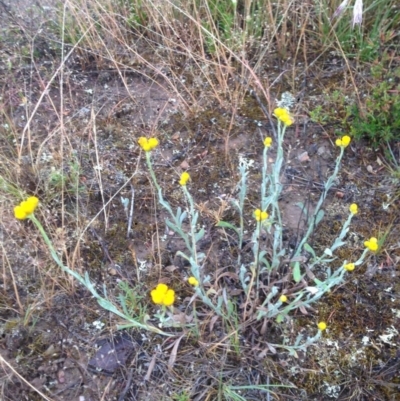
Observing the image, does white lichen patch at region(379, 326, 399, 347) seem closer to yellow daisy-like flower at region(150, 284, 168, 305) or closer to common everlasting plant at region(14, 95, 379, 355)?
common everlasting plant at region(14, 95, 379, 355)

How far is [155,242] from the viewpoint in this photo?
175 cm

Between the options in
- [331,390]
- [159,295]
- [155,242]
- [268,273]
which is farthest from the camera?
[155,242]

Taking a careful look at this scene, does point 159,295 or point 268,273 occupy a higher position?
point 159,295

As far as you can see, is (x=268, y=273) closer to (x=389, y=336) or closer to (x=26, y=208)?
(x=389, y=336)

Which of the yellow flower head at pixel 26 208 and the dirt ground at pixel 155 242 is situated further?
the dirt ground at pixel 155 242

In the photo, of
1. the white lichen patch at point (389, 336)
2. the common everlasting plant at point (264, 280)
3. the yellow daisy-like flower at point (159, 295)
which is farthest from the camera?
the white lichen patch at point (389, 336)

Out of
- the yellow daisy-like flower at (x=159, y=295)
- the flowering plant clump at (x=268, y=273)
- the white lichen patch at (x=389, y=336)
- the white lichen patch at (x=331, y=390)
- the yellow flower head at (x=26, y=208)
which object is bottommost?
the white lichen patch at (x=331, y=390)

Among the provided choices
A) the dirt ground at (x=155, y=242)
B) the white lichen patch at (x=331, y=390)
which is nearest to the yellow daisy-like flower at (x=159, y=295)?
the dirt ground at (x=155, y=242)

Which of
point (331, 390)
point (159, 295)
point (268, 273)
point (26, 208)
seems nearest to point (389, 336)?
point (331, 390)

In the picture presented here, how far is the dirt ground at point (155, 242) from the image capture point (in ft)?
4.62

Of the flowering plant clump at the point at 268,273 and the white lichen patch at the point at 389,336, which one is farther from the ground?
the flowering plant clump at the point at 268,273

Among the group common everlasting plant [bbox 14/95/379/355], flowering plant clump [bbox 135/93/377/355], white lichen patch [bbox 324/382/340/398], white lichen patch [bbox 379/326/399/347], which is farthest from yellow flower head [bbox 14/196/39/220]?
white lichen patch [bbox 379/326/399/347]

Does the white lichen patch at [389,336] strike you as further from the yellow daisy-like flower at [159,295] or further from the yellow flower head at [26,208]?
the yellow flower head at [26,208]

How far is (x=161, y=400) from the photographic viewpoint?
4.51 ft
